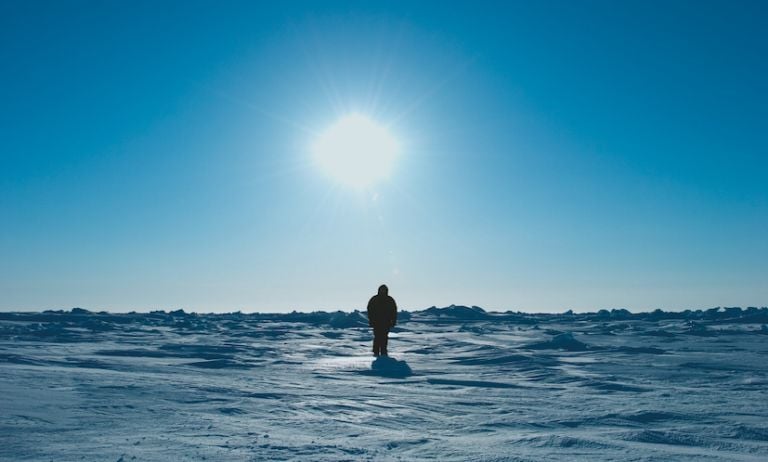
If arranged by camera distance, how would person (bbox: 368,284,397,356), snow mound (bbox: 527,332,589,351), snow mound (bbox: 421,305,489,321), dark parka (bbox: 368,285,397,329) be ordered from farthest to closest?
snow mound (bbox: 421,305,489,321) < snow mound (bbox: 527,332,589,351) < dark parka (bbox: 368,285,397,329) < person (bbox: 368,284,397,356)

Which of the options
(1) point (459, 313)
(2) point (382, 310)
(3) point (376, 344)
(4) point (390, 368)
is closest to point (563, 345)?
(2) point (382, 310)

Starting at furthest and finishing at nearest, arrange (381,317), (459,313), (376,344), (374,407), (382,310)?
(459,313) < (382,310) < (381,317) < (376,344) < (374,407)

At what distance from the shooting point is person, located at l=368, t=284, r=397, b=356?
12898mm

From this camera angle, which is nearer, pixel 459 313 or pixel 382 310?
pixel 382 310

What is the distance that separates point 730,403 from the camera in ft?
20.9

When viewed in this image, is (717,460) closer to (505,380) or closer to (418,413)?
(418,413)

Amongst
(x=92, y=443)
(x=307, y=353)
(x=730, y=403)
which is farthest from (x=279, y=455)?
(x=307, y=353)

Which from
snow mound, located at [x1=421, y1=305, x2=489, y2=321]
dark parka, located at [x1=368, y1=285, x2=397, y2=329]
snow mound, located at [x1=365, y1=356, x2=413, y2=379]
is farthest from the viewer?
snow mound, located at [x1=421, y1=305, x2=489, y2=321]

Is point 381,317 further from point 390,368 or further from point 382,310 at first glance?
point 390,368

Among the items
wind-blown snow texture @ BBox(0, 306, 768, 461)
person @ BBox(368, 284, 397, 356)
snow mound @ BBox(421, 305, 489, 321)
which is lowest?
wind-blown snow texture @ BBox(0, 306, 768, 461)

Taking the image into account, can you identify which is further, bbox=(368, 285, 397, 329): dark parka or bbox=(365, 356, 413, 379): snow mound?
bbox=(368, 285, 397, 329): dark parka

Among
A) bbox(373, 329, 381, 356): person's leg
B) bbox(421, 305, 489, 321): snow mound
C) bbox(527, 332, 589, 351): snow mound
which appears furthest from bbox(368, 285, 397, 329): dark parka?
bbox(421, 305, 489, 321): snow mound

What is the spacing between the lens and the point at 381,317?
13.3 meters

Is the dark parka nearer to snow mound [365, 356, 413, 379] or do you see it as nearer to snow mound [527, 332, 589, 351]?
snow mound [365, 356, 413, 379]
